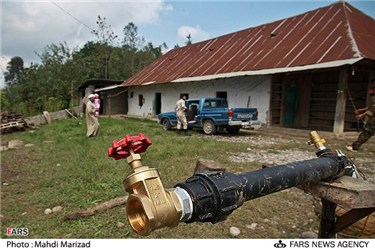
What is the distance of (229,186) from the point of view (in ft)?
3.58

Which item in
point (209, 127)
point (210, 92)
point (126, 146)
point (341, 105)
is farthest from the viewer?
point (210, 92)

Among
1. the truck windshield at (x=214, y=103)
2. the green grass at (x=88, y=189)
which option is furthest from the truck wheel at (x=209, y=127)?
the green grass at (x=88, y=189)

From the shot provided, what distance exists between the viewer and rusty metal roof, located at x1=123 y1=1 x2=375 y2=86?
11164 millimetres

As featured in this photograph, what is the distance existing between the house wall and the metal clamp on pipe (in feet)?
42.6

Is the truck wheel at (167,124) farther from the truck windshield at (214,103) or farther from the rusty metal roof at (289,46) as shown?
the rusty metal roof at (289,46)

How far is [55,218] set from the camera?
3.52 metres

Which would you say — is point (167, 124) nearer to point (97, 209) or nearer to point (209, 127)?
point (209, 127)

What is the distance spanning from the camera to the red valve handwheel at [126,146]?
106 centimetres

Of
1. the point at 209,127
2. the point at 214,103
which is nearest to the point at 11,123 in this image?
the point at 209,127

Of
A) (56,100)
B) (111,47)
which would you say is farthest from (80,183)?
(111,47)

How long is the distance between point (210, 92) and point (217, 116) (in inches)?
223

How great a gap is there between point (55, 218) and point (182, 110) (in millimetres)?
8131

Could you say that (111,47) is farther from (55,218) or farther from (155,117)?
(55,218)

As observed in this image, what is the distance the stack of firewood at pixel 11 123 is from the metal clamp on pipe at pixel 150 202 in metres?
15.3
